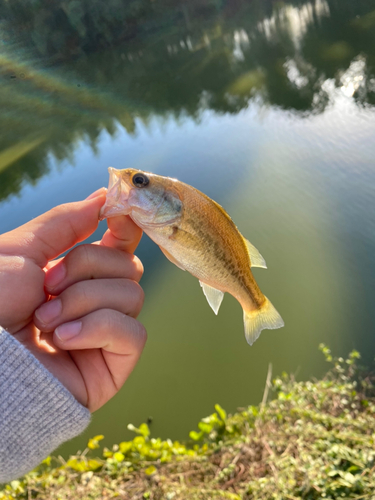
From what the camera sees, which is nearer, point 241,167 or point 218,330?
point 218,330

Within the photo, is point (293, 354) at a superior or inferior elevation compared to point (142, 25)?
inferior

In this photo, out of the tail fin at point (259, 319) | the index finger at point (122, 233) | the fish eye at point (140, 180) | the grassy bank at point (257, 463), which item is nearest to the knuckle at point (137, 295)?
the index finger at point (122, 233)

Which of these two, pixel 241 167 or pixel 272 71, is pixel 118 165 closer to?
pixel 241 167

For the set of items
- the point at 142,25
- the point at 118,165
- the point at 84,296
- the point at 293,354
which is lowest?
the point at 293,354

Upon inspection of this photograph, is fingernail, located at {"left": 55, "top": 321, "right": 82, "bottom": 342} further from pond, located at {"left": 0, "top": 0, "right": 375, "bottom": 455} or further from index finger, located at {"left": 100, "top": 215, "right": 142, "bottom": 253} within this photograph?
pond, located at {"left": 0, "top": 0, "right": 375, "bottom": 455}

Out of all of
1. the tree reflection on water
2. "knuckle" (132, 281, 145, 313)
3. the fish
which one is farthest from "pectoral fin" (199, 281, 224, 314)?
the tree reflection on water

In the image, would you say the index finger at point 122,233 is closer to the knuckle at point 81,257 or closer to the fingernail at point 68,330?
the knuckle at point 81,257

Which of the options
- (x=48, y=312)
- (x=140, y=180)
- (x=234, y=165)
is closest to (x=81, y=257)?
(x=48, y=312)

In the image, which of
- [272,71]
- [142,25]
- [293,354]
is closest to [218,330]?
[293,354]
